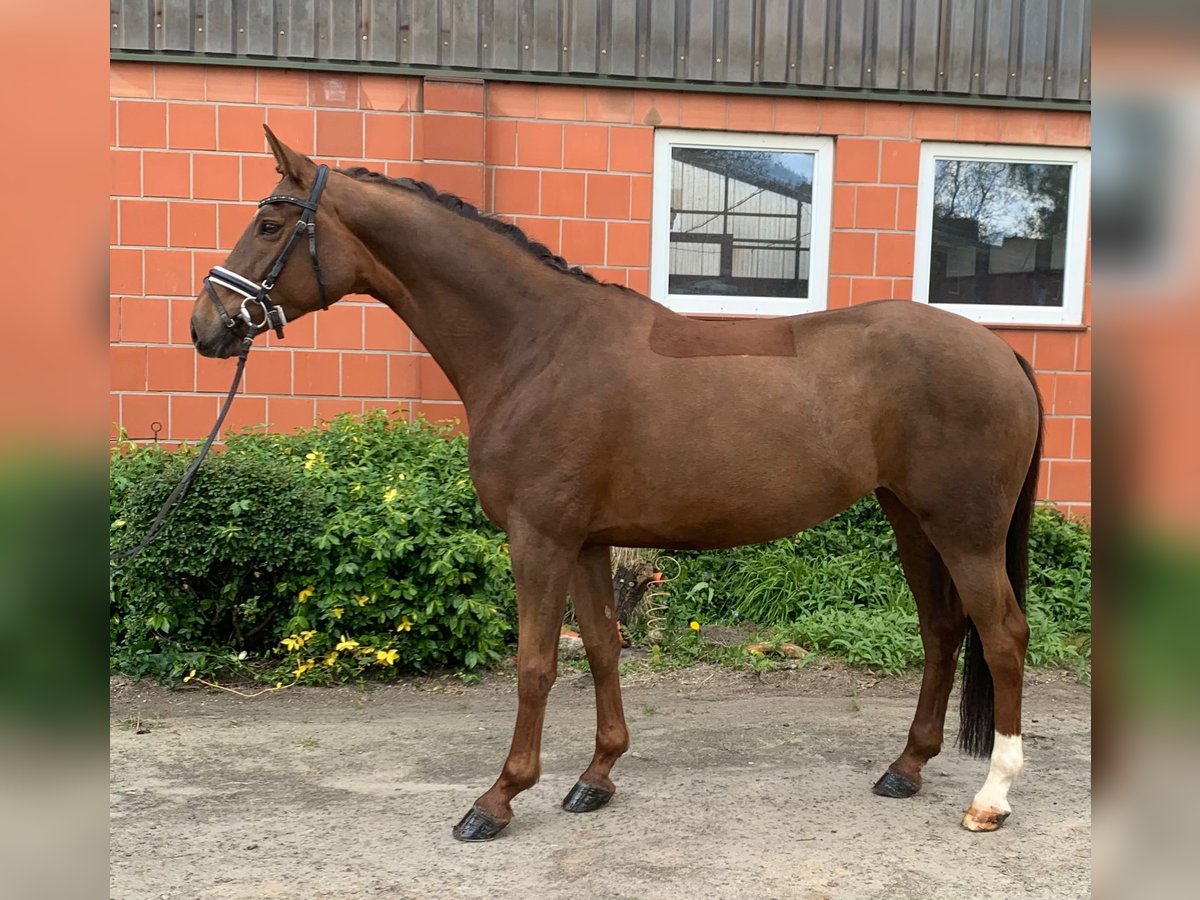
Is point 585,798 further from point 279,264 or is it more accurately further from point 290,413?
point 290,413

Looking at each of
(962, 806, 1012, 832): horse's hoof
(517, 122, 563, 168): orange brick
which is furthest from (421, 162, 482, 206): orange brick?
(962, 806, 1012, 832): horse's hoof

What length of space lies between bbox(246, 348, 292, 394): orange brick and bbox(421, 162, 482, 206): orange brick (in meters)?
1.47

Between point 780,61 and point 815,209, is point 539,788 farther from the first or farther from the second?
point 780,61

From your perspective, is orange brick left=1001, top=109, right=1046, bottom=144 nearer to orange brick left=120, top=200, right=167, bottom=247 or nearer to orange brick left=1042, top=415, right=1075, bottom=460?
orange brick left=1042, top=415, right=1075, bottom=460

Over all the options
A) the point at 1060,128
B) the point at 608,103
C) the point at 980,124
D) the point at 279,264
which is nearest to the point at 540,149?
the point at 608,103

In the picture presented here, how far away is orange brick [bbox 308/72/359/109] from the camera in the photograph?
5.72 meters

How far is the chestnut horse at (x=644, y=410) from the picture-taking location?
3.00 metres

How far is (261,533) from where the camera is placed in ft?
14.6

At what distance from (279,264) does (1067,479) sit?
5.38 meters

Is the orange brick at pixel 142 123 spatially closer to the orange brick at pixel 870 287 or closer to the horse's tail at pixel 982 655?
the orange brick at pixel 870 287

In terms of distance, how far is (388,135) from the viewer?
580 cm

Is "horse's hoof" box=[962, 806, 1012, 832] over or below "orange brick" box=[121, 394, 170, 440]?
below
